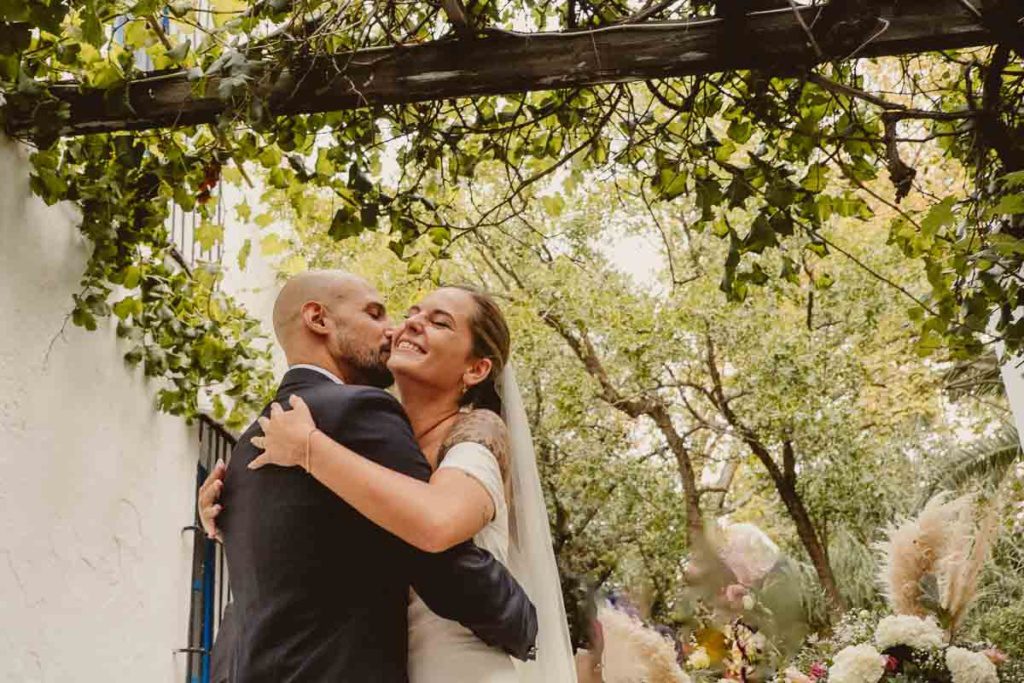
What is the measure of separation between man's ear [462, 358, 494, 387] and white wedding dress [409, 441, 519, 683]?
1.11ft

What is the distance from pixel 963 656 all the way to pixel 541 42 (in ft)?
8.24

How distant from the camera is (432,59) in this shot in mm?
2648

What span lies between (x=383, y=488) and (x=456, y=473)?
0.22m

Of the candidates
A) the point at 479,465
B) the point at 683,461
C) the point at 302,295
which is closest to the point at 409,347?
the point at 302,295

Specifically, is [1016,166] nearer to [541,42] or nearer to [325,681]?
[541,42]

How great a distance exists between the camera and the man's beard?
7.74 ft

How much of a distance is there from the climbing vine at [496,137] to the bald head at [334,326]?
522 mm

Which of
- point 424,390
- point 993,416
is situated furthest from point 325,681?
point 993,416

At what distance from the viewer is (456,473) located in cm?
204

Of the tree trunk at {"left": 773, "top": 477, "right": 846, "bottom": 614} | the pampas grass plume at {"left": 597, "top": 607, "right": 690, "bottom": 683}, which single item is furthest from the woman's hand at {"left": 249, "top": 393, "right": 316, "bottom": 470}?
the tree trunk at {"left": 773, "top": 477, "right": 846, "bottom": 614}

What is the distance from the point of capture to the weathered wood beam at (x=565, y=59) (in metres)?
2.48

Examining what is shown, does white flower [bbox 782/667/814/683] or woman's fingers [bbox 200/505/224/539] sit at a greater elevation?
woman's fingers [bbox 200/505/224/539]

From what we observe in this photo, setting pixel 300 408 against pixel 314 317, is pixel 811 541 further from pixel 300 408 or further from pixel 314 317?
pixel 300 408

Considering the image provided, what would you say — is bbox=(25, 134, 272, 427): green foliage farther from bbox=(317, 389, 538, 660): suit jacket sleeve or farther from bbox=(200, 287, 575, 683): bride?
bbox=(317, 389, 538, 660): suit jacket sleeve
